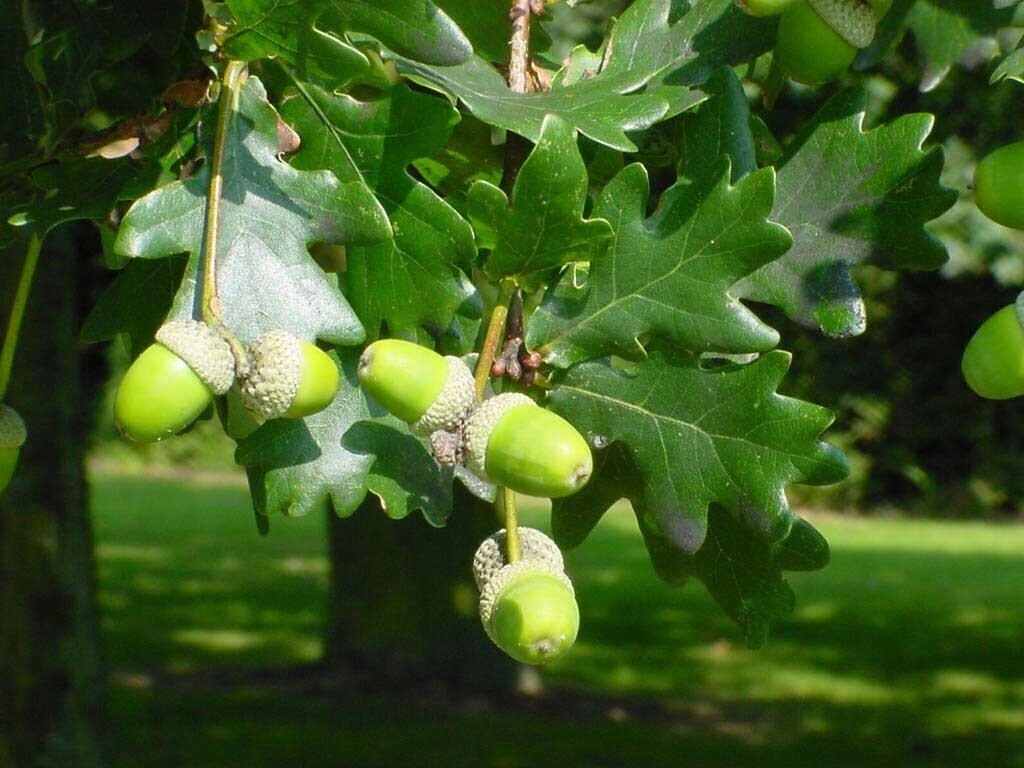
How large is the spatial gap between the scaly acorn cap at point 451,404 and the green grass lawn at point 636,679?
10.1 ft

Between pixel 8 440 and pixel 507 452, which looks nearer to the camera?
pixel 507 452

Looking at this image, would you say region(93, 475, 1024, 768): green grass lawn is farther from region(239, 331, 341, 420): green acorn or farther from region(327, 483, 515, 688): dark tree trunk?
region(239, 331, 341, 420): green acorn

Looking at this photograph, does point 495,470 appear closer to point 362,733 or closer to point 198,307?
point 198,307

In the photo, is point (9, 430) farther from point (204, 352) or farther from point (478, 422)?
point (478, 422)

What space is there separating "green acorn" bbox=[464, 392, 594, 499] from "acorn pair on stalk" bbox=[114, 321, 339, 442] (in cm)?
11

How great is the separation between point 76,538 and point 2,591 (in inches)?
9.5

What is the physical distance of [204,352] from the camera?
91 centimetres

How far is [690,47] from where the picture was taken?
1.12m

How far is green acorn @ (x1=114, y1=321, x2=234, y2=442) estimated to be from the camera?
0.91m

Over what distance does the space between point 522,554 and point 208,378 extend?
247 millimetres

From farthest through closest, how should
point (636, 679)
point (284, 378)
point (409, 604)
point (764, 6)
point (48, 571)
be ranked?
1. point (636, 679)
2. point (409, 604)
3. point (48, 571)
4. point (764, 6)
5. point (284, 378)

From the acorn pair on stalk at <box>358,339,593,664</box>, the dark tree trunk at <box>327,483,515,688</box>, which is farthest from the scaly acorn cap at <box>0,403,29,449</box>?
the dark tree trunk at <box>327,483,515,688</box>

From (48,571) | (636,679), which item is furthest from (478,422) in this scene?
(636,679)

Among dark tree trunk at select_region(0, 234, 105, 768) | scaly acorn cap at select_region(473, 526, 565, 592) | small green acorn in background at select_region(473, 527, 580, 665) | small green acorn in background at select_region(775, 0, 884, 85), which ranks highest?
dark tree trunk at select_region(0, 234, 105, 768)
